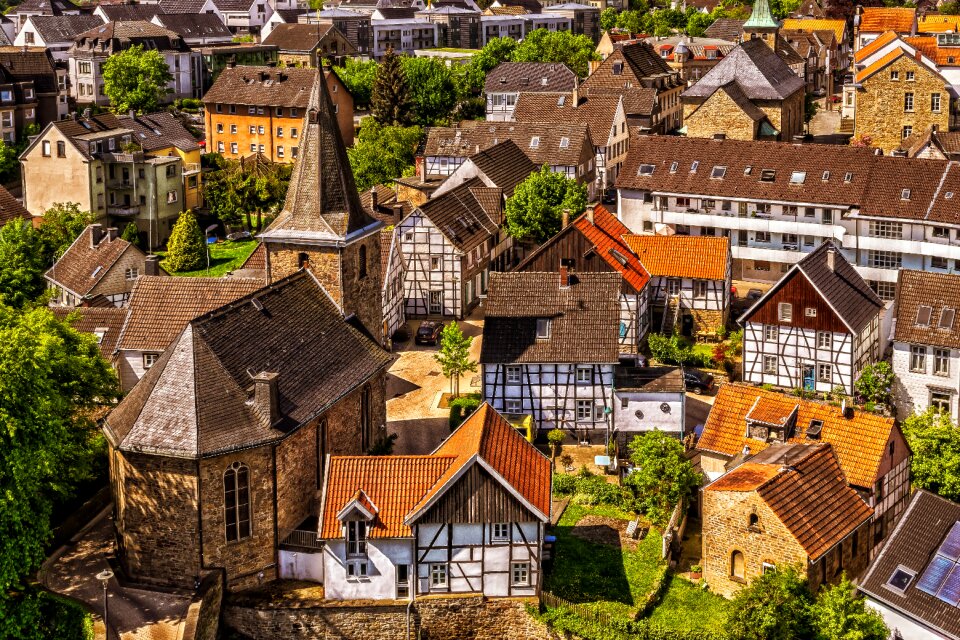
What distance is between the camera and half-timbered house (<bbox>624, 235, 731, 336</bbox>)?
277ft

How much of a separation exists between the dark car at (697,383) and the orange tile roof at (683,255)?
9471 millimetres

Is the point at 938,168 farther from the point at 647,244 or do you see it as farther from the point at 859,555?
the point at 859,555

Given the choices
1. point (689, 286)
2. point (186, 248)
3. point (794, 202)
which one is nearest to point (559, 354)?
point (689, 286)

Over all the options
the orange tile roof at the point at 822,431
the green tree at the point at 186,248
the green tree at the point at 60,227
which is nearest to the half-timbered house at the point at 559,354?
the orange tile roof at the point at 822,431

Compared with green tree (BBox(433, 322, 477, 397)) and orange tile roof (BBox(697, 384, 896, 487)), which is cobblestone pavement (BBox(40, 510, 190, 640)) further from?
orange tile roof (BBox(697, 384, 896, 487))

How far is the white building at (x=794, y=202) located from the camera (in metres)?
86.4

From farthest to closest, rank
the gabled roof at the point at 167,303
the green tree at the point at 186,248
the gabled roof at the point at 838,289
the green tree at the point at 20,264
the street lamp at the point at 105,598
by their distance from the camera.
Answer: the green tree at the point at 186,248 < the green tree at the point at 20,264 < the gabled roof at the point at 838,289 < the gabled roof at the point at 167,303 < the street lamp at the point at 105,598

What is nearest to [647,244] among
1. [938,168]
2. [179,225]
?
[938,168]

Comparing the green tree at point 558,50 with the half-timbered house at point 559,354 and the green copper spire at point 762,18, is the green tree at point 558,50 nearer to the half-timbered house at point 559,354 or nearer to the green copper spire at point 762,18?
the green copper spire at point 762,18

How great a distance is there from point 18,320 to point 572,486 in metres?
27.3

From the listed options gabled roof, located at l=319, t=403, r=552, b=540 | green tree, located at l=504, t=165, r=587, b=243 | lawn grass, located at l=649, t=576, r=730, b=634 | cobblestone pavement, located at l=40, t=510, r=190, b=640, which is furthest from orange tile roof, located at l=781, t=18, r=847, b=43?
cobblestone pavement, located at l=40, t=510, r=190, b=640

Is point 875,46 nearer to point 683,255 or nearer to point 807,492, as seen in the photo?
point 683,255

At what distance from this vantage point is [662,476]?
2356 inches

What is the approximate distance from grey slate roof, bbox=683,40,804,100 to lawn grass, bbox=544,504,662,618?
71.7m
